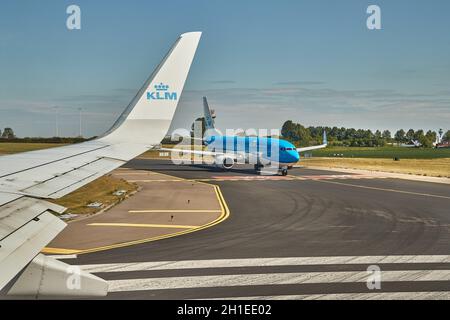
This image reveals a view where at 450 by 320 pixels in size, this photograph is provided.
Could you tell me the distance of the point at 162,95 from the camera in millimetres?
7641

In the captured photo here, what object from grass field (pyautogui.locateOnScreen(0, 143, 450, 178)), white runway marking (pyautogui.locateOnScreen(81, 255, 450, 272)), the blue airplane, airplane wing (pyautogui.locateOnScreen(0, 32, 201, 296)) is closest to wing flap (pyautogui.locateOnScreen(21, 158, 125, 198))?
airplane wing (pyautogui.locateOnScreen(0, 32, 201, 296))

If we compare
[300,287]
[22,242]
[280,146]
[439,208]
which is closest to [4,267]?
[22,242]

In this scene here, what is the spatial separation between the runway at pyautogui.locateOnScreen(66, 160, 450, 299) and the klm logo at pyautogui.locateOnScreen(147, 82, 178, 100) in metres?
Result: 5.52

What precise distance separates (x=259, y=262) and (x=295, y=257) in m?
1.44

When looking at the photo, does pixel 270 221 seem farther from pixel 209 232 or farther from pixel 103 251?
pixel 103 251

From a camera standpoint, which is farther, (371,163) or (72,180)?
(371,163)

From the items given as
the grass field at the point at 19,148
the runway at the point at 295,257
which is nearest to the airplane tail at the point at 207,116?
the grass field at the point at 19,148

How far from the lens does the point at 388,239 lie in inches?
691

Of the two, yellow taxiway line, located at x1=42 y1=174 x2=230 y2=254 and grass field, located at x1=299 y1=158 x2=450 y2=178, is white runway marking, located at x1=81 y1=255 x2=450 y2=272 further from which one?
grass field, located at x1=299 y1=158 x2=450 y2=178

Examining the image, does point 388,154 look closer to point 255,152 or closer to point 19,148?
point 255,152

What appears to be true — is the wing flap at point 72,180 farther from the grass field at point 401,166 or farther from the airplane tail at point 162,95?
the grass field at point 401,166

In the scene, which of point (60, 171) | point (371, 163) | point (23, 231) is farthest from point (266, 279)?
point (371, 163)

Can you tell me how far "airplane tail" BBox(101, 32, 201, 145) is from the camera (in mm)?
7473

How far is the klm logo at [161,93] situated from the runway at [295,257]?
5.52 meters
